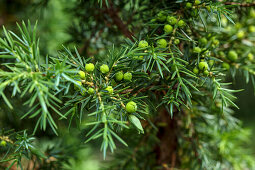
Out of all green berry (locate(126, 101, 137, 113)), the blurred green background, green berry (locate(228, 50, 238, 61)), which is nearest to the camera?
green berry (locate(126, 101, 137, 113))

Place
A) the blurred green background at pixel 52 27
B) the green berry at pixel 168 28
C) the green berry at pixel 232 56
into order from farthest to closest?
1. the blurred green background at pixel 52 27
2. the green berry at pixel 232 56
3. the green berry at pixel 168 28

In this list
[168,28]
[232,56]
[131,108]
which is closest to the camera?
[131,108]

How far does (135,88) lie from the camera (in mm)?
607

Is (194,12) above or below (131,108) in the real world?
above

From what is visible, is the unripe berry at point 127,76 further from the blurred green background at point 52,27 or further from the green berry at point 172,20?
the blurred green background at point 52,27

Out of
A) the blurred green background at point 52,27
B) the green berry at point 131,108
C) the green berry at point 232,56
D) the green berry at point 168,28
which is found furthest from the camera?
the blurred green background at point 52,27

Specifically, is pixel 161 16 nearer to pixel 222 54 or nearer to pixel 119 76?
pixel 119 76

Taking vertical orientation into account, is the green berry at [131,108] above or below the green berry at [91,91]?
below

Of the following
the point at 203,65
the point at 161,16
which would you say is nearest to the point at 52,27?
the point at 161,16

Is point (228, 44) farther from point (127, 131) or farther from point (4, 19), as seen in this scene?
point (4, 19)

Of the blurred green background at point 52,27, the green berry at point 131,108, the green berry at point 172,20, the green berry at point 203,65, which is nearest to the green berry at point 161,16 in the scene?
the green berry at point 172,20

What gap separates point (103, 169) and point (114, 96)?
2.16ft

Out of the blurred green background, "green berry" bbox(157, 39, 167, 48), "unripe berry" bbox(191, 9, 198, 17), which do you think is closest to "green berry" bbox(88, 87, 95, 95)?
"green berry" bbox(157, 39, 167, 48)

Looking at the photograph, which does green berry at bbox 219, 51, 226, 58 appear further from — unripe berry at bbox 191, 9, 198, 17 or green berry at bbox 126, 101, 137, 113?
green berry at bbox 126, 101, 137, 113
